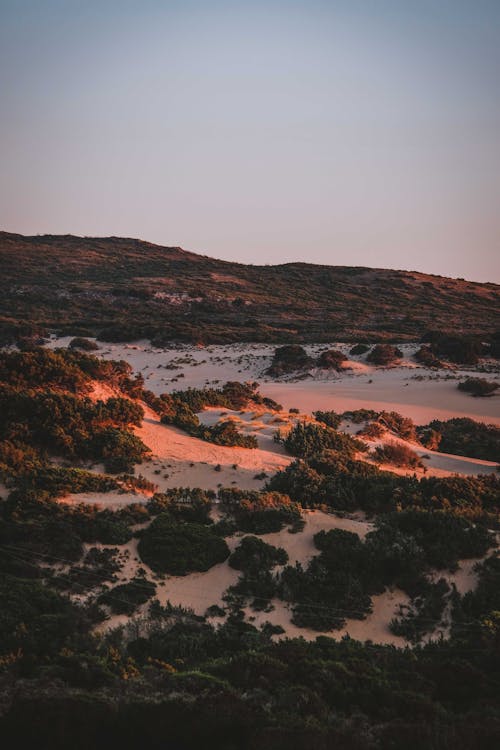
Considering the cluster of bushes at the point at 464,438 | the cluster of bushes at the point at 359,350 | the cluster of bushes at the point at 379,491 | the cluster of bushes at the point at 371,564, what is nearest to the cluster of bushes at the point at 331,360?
the cluster of bushes at the point at 359,350

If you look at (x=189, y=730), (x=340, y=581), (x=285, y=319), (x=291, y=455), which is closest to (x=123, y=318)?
(x=285, y=319)

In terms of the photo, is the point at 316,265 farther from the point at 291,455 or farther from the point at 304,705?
the point at 304,705

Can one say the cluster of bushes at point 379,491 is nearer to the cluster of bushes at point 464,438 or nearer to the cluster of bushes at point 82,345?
the cluster of bushes at point 464,438

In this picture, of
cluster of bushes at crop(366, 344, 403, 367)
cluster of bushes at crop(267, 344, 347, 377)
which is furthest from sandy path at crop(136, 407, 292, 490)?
cluster of bushes at crop(366, 344, 403, 367)

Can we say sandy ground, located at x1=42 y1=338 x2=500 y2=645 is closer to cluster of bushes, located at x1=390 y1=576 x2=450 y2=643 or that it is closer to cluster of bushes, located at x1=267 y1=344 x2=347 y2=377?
cluster of bushes, located at x1=390 y1=576 x2=450 y2=643

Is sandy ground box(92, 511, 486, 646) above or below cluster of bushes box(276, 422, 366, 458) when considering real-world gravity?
below

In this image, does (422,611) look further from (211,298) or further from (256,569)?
(211,298)

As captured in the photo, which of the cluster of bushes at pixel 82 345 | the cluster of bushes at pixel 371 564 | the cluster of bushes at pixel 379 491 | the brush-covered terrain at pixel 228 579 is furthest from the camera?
the cluster of bushes at pixel 82 345

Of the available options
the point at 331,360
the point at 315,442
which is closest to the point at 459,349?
the point at 331,360

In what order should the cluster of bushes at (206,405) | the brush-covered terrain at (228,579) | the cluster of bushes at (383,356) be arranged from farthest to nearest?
the cluster of bushes at (383,356), the cluster of bushes at (206,405), the brush-covered terrain at (228,579)
